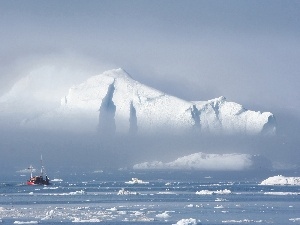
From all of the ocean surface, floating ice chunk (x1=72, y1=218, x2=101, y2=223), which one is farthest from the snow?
floating ice chunk (x1=72, y1=218, x2=101, y2=223)

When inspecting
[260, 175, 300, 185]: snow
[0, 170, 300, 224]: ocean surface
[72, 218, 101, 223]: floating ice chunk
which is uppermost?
[260, 175, 300, 185]: snow

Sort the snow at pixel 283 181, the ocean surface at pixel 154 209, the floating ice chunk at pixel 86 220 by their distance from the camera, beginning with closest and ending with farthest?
the floating ice chunk at pixel 86 220 → the ocean surface at pixel 154 209 → the snow at pixel 283 181

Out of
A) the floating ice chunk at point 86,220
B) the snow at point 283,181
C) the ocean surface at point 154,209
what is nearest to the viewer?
the floating ice chunk at point 86,220

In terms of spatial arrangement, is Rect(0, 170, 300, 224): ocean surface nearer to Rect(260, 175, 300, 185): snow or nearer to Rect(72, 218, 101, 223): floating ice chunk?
Rect(72, 218, 101, 223): floating ice chunk

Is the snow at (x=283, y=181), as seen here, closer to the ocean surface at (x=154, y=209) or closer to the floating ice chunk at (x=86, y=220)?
the ocean surface at (x=154, y=209)

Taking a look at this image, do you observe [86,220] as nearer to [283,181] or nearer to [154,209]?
[154,209]

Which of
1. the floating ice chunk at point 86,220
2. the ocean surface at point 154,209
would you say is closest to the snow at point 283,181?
the ocean surface at point 154,209

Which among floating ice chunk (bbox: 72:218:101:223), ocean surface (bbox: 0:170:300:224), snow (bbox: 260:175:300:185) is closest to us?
floating ice chunk (bbox: 72:218:101:223)

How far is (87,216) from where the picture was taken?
85312 millimetres

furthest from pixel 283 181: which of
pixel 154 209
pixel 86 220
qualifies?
pixel 86 220

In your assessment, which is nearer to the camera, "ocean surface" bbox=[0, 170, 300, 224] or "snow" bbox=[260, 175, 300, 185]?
"ocean surface" bbox=[0, 170, 300, 224]

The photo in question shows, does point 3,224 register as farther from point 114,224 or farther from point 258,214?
point 258,214

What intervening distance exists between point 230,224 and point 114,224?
10.2 meters

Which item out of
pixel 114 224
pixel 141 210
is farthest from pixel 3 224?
pixel 141 210
